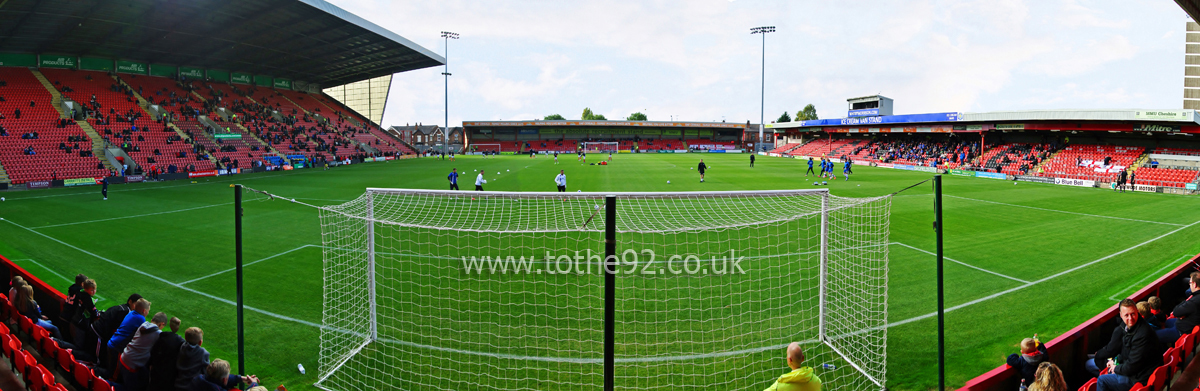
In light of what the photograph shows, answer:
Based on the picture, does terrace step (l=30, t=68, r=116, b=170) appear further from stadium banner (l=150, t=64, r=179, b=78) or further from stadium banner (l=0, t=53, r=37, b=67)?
stadium banner (l=150, t=64, r=179, b=78)

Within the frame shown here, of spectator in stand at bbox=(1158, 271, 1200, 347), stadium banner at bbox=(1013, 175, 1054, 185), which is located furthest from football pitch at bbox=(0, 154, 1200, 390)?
stadium banner at bbox=(1013, 175, 1054, 185)

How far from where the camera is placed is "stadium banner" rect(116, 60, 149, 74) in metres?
44.5

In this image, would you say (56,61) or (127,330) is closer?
(127,330)

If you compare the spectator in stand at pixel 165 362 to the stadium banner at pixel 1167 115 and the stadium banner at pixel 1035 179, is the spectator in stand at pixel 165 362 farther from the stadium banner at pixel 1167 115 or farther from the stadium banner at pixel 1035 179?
the stadium banner at pixel 1167 115

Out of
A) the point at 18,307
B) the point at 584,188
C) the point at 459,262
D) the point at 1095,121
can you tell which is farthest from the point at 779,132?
the point at 18,307

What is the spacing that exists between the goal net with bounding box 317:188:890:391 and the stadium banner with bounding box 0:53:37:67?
1811 inches

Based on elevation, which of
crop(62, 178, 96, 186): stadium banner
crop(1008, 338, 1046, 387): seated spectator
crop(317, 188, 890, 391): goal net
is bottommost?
crop(317, 188, 890, 391): goal net

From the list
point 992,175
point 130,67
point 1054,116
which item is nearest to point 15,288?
point 992,175

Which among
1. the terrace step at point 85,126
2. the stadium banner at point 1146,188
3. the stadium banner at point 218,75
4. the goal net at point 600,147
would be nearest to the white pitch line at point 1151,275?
the stadium banner at point 1146,188

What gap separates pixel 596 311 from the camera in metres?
8.25

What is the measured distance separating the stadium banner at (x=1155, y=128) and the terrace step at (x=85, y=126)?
63897 millimetres

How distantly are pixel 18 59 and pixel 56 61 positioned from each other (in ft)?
7.16

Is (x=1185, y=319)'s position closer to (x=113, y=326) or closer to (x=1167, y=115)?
(x=113, y=326)

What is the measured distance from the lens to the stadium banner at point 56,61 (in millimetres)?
40125
